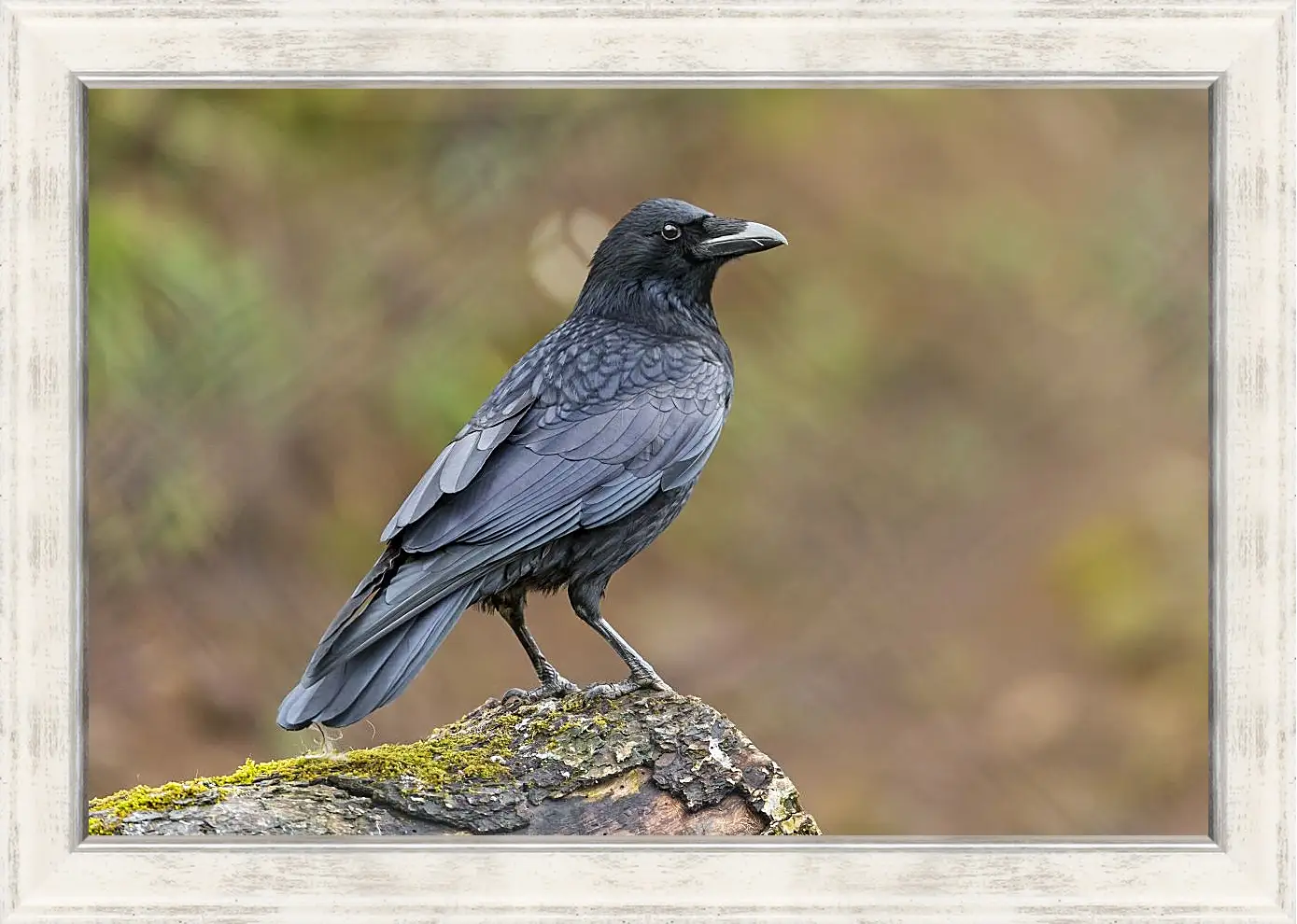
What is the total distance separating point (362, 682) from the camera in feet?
11.8

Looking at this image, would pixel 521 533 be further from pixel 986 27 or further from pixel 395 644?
pixel 986 27

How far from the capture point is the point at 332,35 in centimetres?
389

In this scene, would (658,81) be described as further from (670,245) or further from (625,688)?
(625,688)

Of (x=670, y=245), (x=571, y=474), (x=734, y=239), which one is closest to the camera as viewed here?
(x=571, y=474)

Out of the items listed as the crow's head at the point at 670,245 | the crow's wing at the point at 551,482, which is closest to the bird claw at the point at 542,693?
the crow's wing at the point at 551,482

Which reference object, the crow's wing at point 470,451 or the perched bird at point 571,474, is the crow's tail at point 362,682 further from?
the crow's wing at point 470,451

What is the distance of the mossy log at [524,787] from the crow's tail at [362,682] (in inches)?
9.6

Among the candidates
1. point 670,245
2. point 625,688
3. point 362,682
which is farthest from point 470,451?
point 670,245

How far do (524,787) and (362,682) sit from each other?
57 centimetres

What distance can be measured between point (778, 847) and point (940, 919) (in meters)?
0.48

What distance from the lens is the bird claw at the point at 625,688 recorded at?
4.21 metres

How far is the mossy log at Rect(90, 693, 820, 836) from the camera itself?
142 inches

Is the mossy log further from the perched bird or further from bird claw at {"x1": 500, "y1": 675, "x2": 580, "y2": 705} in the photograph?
the perched bird

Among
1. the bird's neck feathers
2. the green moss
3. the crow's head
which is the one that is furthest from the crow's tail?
the crow's head
